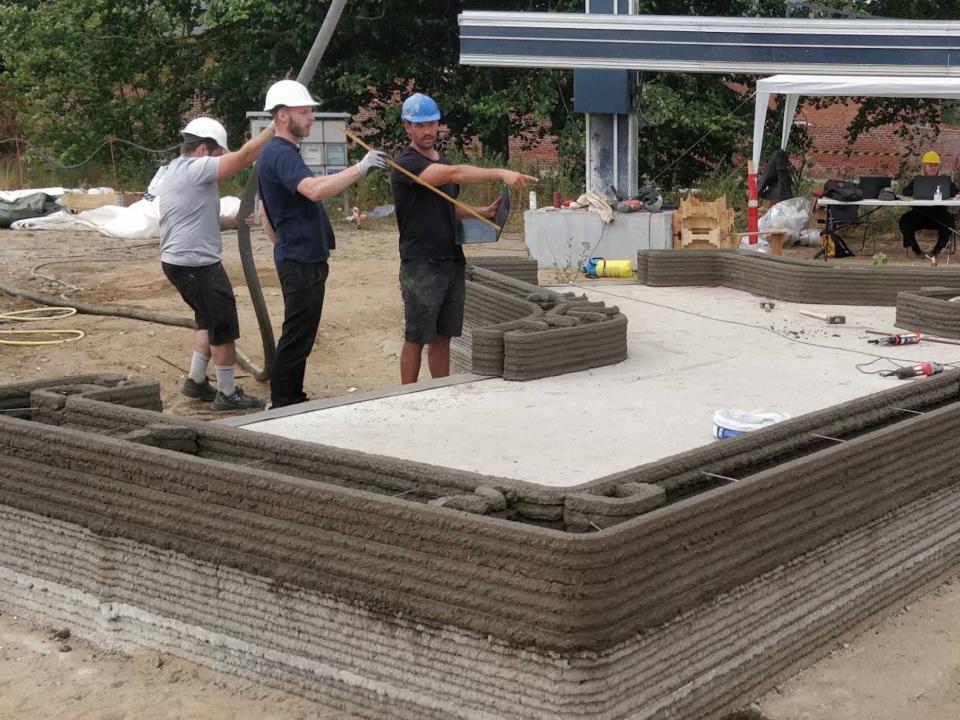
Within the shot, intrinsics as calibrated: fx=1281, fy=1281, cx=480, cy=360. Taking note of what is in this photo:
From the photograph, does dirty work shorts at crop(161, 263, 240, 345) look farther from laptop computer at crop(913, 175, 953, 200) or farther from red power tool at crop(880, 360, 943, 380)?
laptop computer at crop(913, 175, 953, 200)

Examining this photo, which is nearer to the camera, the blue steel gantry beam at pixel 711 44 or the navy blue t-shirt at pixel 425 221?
the navy blue t-shirt at pixel 425 221

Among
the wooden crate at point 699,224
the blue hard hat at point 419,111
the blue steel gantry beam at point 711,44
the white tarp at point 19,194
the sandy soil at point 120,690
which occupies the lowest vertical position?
the sandy soil at point 120,690

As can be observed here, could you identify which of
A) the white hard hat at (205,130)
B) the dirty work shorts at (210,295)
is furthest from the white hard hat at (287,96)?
the dirty work shorts at (210,295)

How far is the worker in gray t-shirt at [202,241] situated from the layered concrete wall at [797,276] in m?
4.37

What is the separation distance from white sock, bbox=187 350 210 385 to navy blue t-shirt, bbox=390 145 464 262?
1608mm

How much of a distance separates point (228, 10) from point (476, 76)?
Result: 4.40m

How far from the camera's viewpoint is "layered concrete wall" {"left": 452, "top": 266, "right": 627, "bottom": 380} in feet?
22.4

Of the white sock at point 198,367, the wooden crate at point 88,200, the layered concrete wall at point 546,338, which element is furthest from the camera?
the wooden crate at point 88,200

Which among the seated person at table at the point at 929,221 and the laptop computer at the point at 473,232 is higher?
the laptop computer at the point at 473,232

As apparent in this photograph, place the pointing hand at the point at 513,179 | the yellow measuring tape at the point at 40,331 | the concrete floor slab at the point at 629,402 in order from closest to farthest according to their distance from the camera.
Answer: the concrete floor slab at the point at 629,402 < the pointing hand at the point at 513,179 < the yellow measuring tape at the point at 40,331

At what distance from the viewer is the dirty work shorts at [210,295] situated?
7305 millimetres

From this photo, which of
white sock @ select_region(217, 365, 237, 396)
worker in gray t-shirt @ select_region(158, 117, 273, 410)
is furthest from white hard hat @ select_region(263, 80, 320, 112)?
white sock @ select_region(217, 365, 237, 396)

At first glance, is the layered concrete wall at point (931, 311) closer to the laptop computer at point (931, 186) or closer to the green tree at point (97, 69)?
the laptop computer at point (931, 186)

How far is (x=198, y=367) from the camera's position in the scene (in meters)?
7.68
